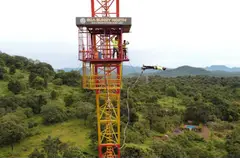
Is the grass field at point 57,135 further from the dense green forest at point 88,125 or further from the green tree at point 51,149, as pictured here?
the green tree at point 51,149

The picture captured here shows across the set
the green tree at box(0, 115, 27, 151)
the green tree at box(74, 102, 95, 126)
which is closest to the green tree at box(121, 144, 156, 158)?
the green tree at box(0, 115, 27, 151)

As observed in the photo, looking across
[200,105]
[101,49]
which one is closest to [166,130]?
[200,105]

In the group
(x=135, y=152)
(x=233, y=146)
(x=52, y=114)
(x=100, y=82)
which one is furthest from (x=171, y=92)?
(x=100, y=82)

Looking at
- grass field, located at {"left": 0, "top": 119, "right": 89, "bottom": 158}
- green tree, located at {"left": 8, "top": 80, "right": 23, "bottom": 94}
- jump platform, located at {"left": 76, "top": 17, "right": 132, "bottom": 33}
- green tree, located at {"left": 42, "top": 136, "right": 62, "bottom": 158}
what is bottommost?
grass field, located at {"left": 0, "top": 119, "right": 89, "bottom": 158}

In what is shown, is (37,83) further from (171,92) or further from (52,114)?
(171,92)

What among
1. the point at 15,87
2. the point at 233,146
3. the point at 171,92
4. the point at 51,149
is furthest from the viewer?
the point at 171,92

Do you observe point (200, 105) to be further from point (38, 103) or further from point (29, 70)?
point (29, 70)

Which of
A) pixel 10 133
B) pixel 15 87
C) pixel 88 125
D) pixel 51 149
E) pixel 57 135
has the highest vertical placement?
pixel 15 87

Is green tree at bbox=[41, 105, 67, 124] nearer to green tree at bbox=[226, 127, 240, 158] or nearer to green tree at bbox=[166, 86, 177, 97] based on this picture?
green tree at bbox=[226, 127, 240, 158]
